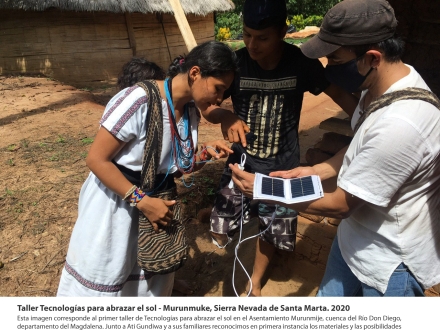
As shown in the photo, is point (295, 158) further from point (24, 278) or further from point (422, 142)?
point (24, 278)

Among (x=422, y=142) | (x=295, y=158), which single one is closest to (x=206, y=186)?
(x=295, y=158)

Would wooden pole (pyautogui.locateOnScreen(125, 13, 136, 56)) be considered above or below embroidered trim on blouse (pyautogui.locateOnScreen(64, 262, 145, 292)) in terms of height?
A: below

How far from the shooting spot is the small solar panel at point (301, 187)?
1630mm

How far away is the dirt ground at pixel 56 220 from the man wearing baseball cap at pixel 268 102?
94 centimetres

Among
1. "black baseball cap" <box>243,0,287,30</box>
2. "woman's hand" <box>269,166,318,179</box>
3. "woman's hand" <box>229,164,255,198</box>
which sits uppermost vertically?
"black baseball cap" <box>243,0,287,30</box>

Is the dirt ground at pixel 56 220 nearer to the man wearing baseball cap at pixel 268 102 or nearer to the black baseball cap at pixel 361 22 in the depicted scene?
the man wearing baseball cap at pixel 268 102

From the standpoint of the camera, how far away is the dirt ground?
3080mm

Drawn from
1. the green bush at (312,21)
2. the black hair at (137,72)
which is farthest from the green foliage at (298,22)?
the black hair at (137,72)

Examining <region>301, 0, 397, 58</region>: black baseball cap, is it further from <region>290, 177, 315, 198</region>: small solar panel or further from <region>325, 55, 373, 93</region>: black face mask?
<region>290, 177, 315, 198</region>: small solar panel

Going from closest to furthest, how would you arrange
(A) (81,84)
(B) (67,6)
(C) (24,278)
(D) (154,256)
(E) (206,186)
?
(D) (154,256)
(C) (24,278)
(E) (206,186)
(B) (67,6)
(A) (81,84)

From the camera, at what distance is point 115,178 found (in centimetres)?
176

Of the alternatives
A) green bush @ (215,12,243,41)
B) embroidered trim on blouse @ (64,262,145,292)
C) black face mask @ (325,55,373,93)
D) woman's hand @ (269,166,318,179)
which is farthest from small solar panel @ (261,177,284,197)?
green bush @ (215,12,243,41)

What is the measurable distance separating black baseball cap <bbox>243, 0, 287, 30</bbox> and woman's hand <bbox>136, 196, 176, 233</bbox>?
1.11 metres
